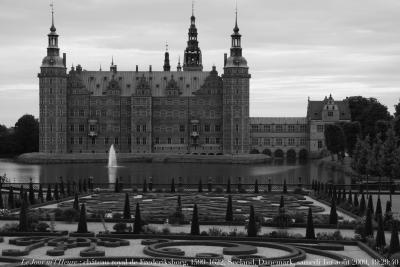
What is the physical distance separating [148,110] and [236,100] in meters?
14.3

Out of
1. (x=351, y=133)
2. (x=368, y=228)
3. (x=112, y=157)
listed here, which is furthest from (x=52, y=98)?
(x=368, y=228)

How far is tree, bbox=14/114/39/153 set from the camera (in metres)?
137

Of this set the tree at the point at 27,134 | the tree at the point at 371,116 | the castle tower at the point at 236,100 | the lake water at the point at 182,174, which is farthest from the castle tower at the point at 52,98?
the tree at the point at 371,116

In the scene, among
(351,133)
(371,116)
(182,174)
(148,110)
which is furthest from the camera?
(148,110)

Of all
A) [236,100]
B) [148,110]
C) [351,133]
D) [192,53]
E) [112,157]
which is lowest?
[112,157]

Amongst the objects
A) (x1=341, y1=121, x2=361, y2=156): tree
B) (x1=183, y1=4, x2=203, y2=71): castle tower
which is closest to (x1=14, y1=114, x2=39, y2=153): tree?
(x1=183, y1=4, x2=203, y2=71): castle tower

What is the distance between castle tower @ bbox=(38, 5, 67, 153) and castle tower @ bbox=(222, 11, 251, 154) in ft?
81.5

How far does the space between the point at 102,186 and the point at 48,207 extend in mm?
19129

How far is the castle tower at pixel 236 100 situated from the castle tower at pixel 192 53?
58.5 feet

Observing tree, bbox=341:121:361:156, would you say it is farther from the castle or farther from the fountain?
the fountain

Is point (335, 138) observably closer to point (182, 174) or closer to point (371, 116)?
point (371, 116)

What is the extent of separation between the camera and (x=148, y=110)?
422 feet

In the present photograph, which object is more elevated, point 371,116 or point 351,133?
point 371,116

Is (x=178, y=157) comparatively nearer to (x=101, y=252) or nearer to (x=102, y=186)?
(x=102, y=186)
